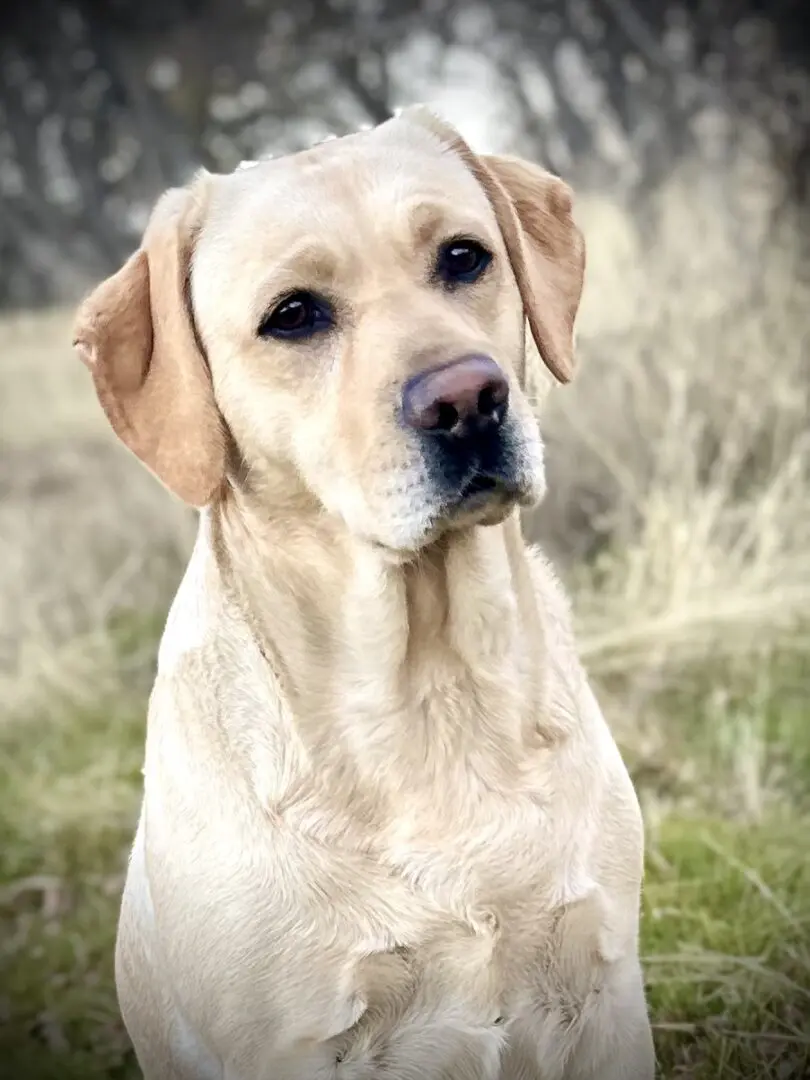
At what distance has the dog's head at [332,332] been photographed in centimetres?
131

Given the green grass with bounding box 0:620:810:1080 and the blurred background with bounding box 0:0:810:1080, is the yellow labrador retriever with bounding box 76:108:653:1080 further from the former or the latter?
the blurred background with bounding box 0:0:810:1080

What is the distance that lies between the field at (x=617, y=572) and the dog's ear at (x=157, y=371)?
1139mm

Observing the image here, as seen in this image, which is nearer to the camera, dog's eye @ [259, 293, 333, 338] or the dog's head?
the dog's head

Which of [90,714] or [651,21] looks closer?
[651,21]

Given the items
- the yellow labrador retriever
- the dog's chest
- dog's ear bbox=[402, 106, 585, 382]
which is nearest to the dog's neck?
the yellow labrador retriever

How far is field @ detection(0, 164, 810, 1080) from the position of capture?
7.34 feet

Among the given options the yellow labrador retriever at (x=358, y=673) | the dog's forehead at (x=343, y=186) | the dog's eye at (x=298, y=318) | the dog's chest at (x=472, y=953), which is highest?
the dog's forehead at (x=343, y=186)

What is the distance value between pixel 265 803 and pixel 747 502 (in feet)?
4.96

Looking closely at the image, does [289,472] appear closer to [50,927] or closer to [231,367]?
[231,367]

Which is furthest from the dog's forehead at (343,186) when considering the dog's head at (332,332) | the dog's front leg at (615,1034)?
the dog's front leg at (615,1034)

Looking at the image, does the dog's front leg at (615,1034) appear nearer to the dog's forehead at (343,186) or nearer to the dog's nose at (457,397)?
the dog's nose at (457,397)

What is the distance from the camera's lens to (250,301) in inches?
56.0

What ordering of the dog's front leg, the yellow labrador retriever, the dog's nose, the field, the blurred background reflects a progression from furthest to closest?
1. the blurred background
2. the field
3. the dog's front leg
4. the yellow labrador retriever
5. the dog's nose

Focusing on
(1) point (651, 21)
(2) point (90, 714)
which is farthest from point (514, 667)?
(1) point (651, 21)
